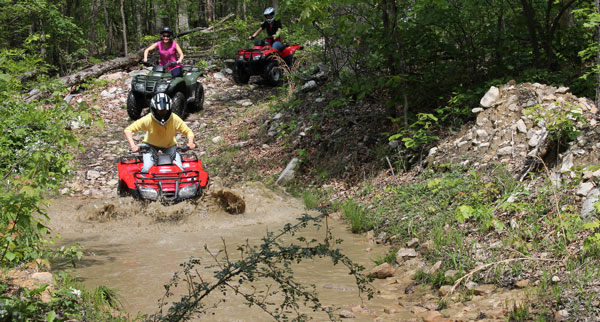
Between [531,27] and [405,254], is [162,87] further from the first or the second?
[405,254]

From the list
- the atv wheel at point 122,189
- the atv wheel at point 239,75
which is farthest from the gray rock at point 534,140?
the atv wheel at point 239,75

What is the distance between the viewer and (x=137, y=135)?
11.7 meters

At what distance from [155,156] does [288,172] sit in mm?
2502

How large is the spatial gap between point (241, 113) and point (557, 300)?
384 inches

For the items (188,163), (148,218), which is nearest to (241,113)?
(188,163)

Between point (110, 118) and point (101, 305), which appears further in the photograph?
point (110, 118)

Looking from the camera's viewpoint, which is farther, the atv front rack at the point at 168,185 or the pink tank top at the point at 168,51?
the pink tank top at the point at 168,51

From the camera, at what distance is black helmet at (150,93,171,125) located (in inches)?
295

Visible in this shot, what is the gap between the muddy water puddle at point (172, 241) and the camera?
452cm

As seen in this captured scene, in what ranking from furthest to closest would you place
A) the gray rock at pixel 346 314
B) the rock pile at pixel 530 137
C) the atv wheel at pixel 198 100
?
the atv wheel at pixel 198 100 < the rock pile at pixel 530 137 < the gray rock at pixel 346 314

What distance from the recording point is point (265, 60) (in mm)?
13594

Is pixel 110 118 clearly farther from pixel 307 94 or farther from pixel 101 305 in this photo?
pixel 101 305

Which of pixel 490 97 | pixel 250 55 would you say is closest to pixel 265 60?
pixel 250 55

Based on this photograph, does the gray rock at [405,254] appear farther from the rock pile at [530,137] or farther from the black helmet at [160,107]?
the black helmet at [160,107]
